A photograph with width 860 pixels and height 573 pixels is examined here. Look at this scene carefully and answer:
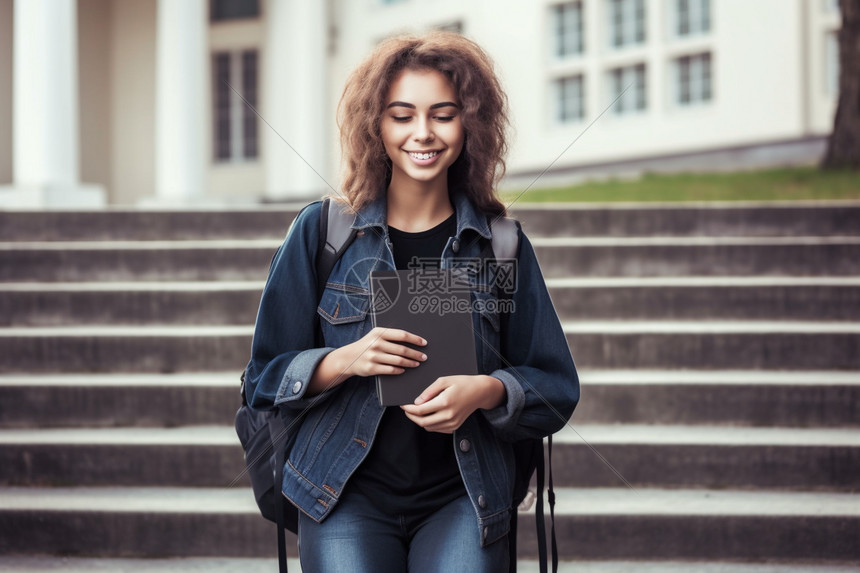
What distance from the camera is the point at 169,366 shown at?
17.0 feet

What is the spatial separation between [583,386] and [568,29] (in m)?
10.8

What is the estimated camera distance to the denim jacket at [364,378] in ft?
7.25

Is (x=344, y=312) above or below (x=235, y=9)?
below

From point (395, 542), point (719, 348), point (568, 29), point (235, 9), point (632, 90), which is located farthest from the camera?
point (235, 9)

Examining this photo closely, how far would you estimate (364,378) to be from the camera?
226 centimetres

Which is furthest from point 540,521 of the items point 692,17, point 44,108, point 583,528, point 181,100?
point 692,17

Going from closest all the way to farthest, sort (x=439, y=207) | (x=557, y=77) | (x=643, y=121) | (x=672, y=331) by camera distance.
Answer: (x=439, y=207)
(x=672, y=331)
(x=643, y=121)
(x=557, y=77)

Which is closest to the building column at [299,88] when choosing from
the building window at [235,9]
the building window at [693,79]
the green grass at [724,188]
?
the building window at [235,9]

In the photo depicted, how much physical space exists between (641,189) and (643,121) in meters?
4.98

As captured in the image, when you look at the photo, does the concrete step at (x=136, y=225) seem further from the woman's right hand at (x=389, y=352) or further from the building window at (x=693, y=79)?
the building window at (x=693, y=79)

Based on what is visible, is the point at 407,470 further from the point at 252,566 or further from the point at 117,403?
the point at 117,403

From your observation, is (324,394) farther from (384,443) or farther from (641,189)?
(641,189)

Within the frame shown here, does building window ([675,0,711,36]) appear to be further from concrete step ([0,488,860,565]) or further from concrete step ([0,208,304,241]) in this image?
concrete step ([0,488,860,565])

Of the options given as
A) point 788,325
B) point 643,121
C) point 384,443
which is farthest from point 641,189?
point 384,443
